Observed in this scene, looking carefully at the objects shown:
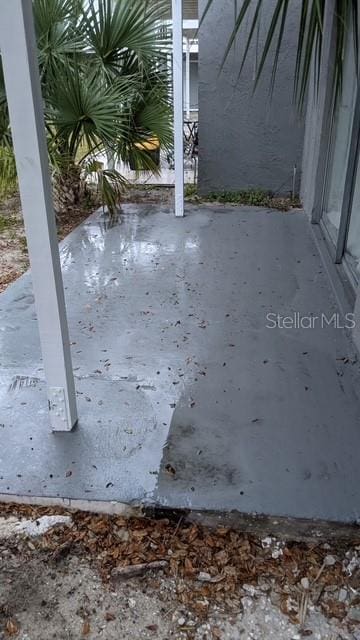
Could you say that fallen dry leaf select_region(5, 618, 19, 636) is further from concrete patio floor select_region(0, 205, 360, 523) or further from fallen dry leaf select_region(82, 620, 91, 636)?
concrete patio floor select_region(0, 205, 360, 523)

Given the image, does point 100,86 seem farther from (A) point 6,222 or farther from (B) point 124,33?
(A) point 6,222

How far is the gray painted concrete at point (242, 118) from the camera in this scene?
5945 millimetres

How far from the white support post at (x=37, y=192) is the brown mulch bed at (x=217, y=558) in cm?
52

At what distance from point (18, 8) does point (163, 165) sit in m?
7.84

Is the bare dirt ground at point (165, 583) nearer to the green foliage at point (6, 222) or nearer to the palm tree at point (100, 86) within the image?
the palm tree at point (100, 86)

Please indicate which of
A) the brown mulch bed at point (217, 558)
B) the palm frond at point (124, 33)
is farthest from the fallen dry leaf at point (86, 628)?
the palm frond at point (124, 33)

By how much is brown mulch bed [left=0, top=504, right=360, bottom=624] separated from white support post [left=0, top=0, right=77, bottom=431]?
1.72 feet

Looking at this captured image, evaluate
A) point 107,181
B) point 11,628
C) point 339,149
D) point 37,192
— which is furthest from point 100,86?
point 11,628

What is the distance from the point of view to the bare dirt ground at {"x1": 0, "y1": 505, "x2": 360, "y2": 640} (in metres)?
1.48

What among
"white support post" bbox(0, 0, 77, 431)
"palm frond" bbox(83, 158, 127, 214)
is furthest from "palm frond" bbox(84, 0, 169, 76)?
"white support post" bbox(0, 0, 77, 431)

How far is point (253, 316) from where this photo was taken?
328 cm

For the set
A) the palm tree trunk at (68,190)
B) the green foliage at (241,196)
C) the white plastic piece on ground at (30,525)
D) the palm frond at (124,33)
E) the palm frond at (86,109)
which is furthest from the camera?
the green foliage at (241,196)

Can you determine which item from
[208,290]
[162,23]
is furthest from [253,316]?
[162,23]

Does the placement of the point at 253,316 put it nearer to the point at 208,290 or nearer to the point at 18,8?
the point at 208,290
